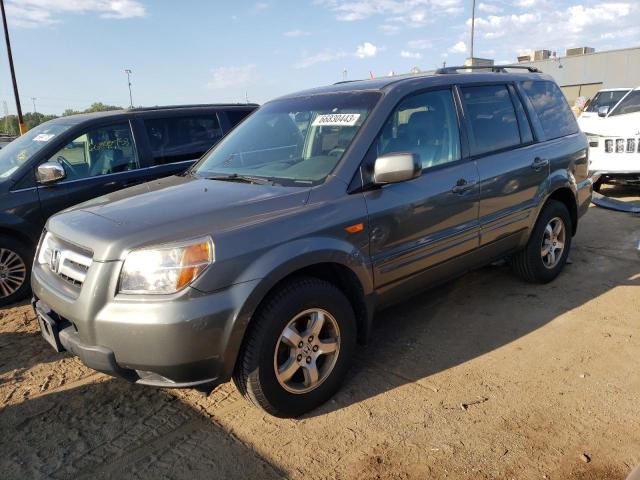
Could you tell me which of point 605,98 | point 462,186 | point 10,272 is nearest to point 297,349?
point 462,186

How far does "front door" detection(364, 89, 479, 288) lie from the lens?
3.19 meters

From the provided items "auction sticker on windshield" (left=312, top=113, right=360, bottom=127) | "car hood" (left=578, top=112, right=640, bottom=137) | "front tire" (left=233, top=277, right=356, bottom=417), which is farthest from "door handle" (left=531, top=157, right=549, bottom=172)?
"car hood" (left=578, top=112, right=640, bottom=137)

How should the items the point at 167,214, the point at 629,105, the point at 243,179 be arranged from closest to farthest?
1. the point at 167,214
2. the point at 243,179
3. the point at 629,105

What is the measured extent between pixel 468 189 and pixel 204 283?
7.01ft

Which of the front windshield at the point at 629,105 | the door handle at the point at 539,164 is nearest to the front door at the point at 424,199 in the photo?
the door handle at the point at 539,164

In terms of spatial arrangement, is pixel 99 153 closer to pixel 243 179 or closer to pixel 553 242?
pixel 243 179

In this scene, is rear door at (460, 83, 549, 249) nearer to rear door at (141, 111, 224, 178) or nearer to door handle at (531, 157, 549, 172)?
door handle at (531, 157, 549, 172)

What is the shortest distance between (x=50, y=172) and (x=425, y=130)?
11.2ft

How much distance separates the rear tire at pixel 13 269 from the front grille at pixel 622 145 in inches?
331

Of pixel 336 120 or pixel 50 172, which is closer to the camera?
pixel 336 120

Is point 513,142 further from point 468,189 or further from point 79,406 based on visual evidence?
point 79,406

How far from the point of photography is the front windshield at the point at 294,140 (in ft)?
10.6

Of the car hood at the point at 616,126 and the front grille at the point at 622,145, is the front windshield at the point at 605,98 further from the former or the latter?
the front grille at the point at 622,145

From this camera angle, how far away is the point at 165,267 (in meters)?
2.42
